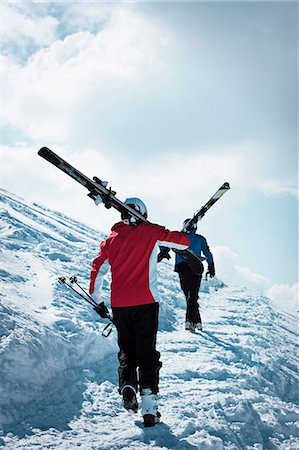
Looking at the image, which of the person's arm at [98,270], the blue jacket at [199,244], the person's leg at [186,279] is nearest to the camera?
the person's arm at [98,270]

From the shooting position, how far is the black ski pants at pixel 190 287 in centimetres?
704

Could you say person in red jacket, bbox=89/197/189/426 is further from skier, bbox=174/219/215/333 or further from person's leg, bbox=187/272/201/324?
person's leg, bbox=187/272/201/324

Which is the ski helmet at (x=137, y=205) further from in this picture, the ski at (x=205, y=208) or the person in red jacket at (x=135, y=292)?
the ski at (x=205, y=208)

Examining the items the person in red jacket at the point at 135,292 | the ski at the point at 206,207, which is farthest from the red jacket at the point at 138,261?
the ski at the point at 206,207

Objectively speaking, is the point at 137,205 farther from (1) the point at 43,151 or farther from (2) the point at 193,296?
(2) the point at 193,296

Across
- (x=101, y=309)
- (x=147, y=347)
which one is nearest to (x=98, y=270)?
(x=101, y=309)

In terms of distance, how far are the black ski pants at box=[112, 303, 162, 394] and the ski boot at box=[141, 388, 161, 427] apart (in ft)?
0.16

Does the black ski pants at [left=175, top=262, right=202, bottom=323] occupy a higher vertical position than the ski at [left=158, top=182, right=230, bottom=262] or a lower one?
lower

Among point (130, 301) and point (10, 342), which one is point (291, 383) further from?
point (10, 342)

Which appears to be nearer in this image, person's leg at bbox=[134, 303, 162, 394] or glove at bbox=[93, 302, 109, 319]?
person's leg at bbox=[134, 303, 162, 394]

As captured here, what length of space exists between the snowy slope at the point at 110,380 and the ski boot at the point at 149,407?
29cm

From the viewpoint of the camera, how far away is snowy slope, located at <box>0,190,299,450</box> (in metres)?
3.71

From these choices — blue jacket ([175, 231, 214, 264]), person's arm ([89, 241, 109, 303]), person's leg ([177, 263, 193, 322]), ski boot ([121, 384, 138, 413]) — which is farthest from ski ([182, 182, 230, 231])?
ski boot ([121, 384, 138, 413])

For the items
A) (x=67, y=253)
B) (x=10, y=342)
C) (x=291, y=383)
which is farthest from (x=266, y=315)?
(x=10, y=342)
